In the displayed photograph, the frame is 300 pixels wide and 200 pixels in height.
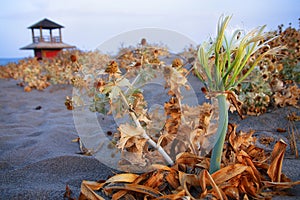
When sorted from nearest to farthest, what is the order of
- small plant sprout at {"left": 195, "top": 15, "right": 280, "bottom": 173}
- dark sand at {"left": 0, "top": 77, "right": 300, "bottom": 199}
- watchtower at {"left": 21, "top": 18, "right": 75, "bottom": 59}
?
1. small plant sprout at {"left": 195, "top": 15, "right": 280, "bottom": 173}
2. dark sand at {"left": 0, "top": 77, "right": 300, "bottom": 199}
3. watchtower at {"left": 21, "top": 18, "right": 75, "bottom": 59}

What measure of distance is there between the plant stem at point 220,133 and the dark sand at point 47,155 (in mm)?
391

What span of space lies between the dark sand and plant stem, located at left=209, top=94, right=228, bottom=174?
0.39 meters

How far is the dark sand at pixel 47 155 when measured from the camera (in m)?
1.65

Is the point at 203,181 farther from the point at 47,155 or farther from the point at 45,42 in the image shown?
the point at 45,42

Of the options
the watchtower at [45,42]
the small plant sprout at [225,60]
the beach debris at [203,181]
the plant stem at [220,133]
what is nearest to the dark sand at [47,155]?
the beach debris at [203,181]

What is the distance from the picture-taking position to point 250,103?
3.25 meters

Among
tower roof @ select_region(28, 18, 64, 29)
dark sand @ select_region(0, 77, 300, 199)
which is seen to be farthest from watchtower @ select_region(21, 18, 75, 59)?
dark sand @ select_region(0, 77, 300, 199)

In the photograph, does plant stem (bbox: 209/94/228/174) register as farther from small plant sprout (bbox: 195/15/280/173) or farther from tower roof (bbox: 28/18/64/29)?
tower roof (bbox: 28/18/64/29)

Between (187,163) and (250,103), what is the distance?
1.98 metres

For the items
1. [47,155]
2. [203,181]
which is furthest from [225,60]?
[47,155]

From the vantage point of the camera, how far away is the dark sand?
1645mm

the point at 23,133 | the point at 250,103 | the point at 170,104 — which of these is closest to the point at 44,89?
the point at 23,133

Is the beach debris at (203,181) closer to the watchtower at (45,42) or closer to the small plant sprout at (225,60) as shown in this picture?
the small plant sprout at (225,60)

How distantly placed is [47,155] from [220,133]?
4.96 feet
